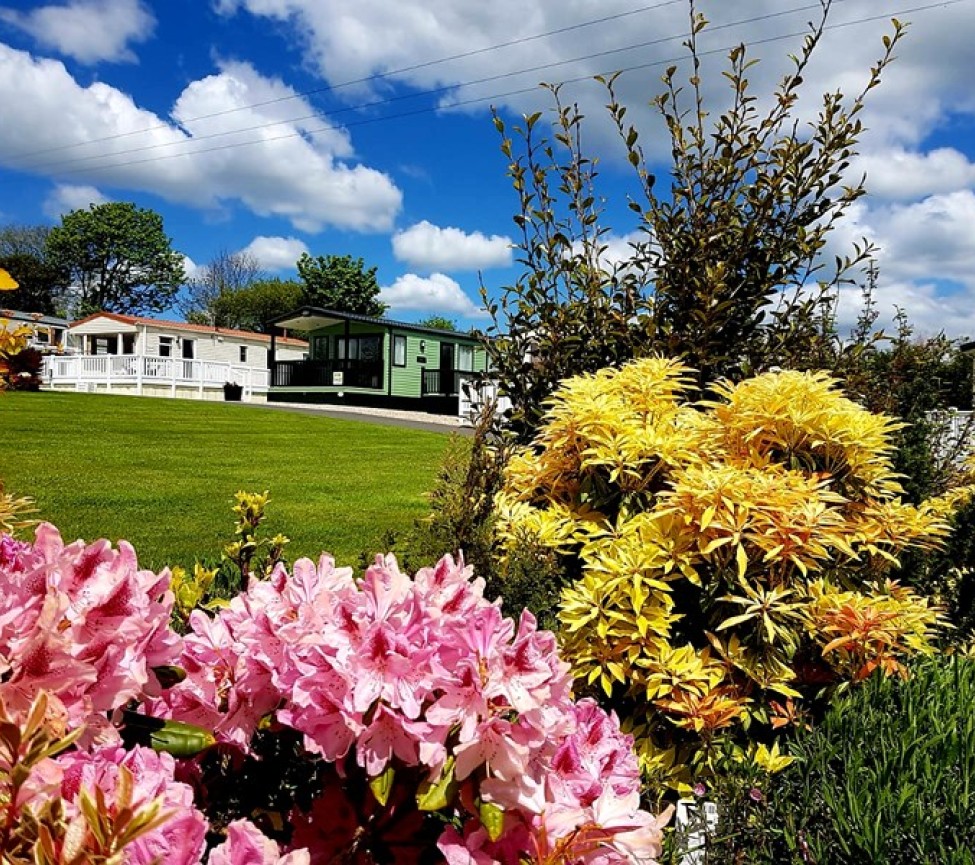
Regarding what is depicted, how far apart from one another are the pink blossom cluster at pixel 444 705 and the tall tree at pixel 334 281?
61134 mm

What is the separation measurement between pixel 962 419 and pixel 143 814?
34.8 feet

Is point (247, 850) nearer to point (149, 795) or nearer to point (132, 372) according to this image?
point (149, 795)

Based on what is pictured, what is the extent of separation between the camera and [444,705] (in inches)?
39.4

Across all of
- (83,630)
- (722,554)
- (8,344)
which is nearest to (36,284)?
(8,344)

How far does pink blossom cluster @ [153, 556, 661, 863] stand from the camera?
996mm

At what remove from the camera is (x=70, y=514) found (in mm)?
7004

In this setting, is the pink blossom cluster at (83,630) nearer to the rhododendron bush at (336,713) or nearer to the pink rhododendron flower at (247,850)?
the rhododendron bush at (336,713)

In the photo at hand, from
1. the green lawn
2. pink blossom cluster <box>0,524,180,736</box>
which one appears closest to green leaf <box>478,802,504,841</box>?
pink blossom cluster <box>0,524,180,736</box>

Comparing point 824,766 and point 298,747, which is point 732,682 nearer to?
point 824,766

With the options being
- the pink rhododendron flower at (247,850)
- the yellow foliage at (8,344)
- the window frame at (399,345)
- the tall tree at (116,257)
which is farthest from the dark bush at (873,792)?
the tall tree at (116,257)

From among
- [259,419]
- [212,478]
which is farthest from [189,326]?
[212,478]

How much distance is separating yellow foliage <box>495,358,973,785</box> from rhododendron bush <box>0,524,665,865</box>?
1145 millimetres

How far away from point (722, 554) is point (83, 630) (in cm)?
190

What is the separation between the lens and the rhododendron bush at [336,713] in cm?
91
